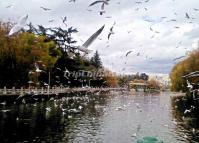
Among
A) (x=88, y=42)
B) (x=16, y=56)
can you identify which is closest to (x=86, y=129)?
(x=88, y=42)

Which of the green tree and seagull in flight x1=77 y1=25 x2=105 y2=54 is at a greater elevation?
the green tree

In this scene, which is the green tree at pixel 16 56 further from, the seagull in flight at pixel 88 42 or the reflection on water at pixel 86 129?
the seagull in flight at pixel 88 42

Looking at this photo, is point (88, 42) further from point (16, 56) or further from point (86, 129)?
point (16, 56)

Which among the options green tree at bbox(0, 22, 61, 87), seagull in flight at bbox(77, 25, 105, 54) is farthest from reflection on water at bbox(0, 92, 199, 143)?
green tree at bbox(0, 22, 61, 87)

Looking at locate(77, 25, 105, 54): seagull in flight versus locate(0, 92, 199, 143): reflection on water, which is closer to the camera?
locate(77, 25, 105, 54): seagull in flight

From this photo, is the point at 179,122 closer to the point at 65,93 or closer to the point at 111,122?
the point at 111,122

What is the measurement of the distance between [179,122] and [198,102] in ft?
108

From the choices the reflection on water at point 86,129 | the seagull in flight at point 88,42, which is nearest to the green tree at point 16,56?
the reflection on water at point 86,129

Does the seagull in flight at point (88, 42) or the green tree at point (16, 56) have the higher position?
the green tree at point (16, 56)

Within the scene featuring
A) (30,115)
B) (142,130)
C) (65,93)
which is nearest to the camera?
(142,130)

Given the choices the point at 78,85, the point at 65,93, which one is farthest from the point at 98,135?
the point at 78,85

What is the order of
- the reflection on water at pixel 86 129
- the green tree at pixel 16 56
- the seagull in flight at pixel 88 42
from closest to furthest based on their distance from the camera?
1. the seagull in flight at pixel 88 42
2. the reflection on water at pixel 86 129
3. the green tree at pixel 16 56

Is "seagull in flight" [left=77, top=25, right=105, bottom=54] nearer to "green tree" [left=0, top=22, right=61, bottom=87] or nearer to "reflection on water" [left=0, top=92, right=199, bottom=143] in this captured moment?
"reflection on water" [left=0, top=92, right=199, bottom=143]

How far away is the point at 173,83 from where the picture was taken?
10269 centimetres
